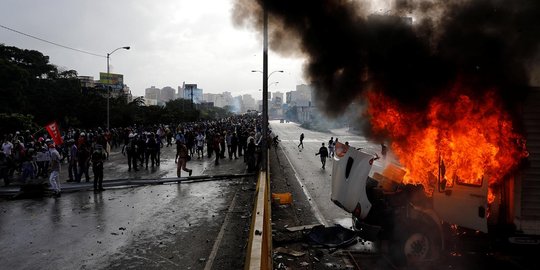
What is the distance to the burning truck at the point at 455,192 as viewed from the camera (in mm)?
6363

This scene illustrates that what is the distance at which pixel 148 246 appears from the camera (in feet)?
25.3

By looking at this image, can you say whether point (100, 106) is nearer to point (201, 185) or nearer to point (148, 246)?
A: point (201, 185)

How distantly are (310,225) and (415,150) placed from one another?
295cm

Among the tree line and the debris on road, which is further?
the tree line

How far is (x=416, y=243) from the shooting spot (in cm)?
651

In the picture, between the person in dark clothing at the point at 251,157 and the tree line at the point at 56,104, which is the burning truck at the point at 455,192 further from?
the tree line at the point at 56,104

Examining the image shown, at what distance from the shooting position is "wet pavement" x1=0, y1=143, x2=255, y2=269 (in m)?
7.00

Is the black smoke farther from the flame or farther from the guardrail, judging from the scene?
the guardrail

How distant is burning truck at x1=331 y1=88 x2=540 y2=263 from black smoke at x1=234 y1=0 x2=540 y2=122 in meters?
A: 0.73

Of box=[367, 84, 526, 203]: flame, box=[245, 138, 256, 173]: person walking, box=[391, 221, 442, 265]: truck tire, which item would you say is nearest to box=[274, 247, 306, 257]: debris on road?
box=[391, 221, 442, 265]: truck tire

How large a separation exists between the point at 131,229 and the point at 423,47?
298 inches

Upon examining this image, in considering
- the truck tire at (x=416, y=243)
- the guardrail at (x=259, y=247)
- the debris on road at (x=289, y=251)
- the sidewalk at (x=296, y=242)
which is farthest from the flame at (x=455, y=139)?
the guardrail at (x=259, y=247)

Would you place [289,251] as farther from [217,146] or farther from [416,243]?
[217,146]

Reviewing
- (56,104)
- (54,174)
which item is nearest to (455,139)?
(54,174)
